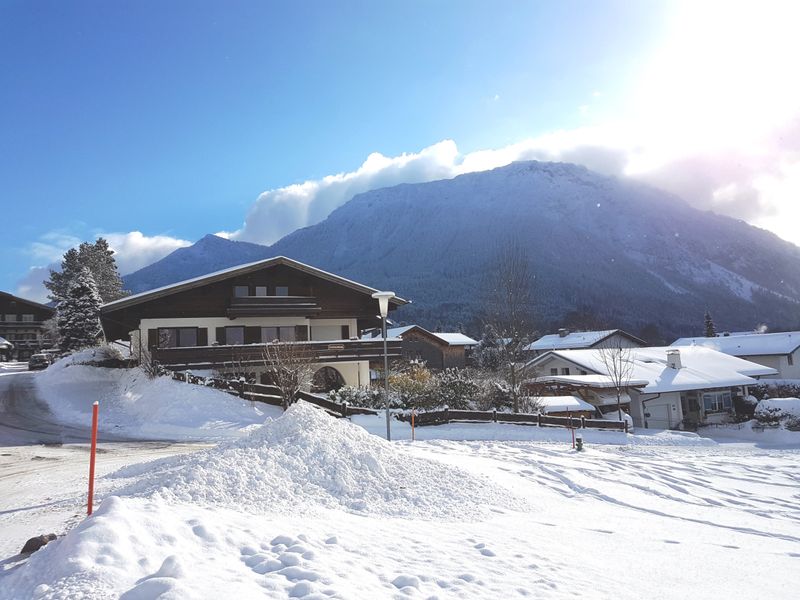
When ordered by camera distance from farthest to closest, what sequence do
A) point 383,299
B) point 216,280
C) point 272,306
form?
point 272,306
point 216,280
point 383,299

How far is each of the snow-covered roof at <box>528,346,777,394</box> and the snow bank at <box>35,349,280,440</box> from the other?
1924 centimetres

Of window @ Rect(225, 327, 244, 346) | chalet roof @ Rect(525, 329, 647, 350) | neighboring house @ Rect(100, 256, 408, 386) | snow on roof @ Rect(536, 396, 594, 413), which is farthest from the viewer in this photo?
chalet roof @ Rect(525, 329, 647, 350)

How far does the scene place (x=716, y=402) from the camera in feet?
127

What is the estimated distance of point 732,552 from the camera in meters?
8.12

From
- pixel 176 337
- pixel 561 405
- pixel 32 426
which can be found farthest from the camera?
pixel 176 337

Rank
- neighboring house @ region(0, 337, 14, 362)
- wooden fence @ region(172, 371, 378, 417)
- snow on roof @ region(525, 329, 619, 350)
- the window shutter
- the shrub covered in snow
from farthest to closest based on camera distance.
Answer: snow on roof @ region(525, 329, 619, 350) → neighboring house @ region(0, 337, 14, 362) → the shrub covered in snow → the window shutter → wooden fence @ region(172, 371, 378, 417)

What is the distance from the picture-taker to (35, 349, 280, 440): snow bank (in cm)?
1991

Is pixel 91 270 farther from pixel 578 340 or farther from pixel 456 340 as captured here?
pixel 578 340

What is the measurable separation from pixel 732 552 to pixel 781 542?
2004mm

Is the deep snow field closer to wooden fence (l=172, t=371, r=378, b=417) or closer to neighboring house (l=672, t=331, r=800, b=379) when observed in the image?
wooden fence (l=172, t=371, r=378, b=417)

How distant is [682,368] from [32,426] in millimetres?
42644

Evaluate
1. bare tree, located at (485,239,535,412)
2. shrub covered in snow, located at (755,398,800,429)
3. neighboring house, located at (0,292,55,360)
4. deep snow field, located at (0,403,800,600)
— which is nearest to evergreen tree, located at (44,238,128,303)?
neighboring house, located at (0,292,55,360)

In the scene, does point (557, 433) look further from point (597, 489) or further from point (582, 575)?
point (582, 575)

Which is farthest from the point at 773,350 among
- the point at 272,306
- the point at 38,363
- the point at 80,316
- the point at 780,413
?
the point at 38,363
